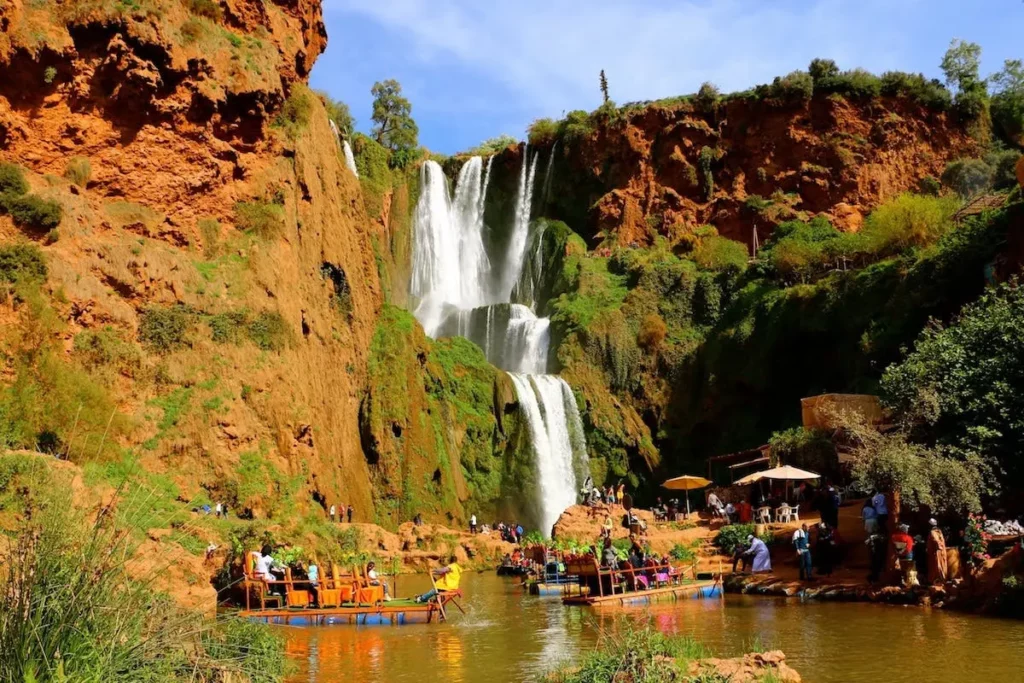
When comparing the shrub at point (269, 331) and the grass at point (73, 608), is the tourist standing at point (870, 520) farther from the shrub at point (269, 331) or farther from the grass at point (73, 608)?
the shrub at point (269, 331)

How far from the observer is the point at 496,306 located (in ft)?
184

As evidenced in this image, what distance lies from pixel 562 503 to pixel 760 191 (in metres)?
26.1

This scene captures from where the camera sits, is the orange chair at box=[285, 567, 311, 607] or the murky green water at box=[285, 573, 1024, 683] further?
the orange chair at box=[285, 567, 311, 607]

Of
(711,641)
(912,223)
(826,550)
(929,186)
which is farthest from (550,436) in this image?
(711,641)

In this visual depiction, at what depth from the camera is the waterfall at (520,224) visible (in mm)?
64500

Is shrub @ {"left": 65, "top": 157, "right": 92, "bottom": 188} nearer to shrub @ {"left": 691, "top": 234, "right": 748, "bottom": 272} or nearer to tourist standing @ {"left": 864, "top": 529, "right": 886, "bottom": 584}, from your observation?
tourist standing @ {"left": 864, "top": 529, "right": 886, "bottom": 584}

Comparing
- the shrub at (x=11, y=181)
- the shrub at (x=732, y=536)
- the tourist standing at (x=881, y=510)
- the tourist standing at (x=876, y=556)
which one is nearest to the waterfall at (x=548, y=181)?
the shrub at (x=11, y=181)

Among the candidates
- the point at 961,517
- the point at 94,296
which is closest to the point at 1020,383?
the point at 961,517

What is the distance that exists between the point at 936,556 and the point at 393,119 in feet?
194

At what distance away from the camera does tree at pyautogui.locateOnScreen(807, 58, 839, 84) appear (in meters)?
57.9

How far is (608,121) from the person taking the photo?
62.2 meters

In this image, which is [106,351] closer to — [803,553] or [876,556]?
[803,553]

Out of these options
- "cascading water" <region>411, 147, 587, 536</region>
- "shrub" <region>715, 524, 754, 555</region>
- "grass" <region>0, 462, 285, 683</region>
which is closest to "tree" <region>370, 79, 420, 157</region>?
"cascading water" <region>411, 147, 587, 536</region>

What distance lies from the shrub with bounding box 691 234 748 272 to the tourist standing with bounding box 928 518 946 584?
3758 centimetres
